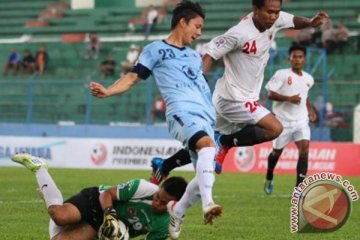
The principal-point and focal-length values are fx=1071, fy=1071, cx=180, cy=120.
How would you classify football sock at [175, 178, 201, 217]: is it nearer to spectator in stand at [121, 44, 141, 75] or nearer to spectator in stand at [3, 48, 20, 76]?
spectator in stand at [121, 44, 141, 75]

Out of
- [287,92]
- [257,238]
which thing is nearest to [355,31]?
[287,92]

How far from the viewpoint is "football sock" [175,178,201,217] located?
10.4 meters

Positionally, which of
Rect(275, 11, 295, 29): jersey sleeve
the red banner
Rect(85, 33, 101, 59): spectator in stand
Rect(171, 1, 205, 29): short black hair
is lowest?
the red banner

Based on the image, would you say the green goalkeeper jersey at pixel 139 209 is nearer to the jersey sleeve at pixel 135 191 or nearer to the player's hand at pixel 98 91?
the jersey sleeve at pixel 135 191

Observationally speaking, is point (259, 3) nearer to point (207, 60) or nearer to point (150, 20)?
point (207, 60)

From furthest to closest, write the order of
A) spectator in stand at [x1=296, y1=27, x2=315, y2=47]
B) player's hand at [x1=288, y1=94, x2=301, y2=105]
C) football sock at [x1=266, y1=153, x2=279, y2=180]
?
spectator in stand at [x1=296, y1=27, x2=315, y2=47], football sock at [x1=266, y1=153, x2=279, y2=180], player's hand at [x1=288, y1=94, x2=301, y2=105]

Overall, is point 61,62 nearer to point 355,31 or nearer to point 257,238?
point 355,31

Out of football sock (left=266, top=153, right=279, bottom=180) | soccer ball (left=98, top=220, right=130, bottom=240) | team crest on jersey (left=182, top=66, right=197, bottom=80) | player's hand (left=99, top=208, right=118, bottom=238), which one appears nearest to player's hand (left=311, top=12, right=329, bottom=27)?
team crest on jersey (left=182, top=66, right=197, bottom=80)

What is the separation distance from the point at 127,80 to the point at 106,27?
102 ft

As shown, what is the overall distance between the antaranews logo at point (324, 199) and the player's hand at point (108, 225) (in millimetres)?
1823

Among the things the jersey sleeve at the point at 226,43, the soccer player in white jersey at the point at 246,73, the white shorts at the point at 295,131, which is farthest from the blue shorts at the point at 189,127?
the white shorts at the point at 295,131

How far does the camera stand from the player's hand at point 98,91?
10.1 meters

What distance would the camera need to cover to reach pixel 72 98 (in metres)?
34.3

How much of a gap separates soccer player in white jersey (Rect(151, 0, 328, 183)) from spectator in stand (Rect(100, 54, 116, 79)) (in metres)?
22.1
